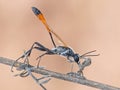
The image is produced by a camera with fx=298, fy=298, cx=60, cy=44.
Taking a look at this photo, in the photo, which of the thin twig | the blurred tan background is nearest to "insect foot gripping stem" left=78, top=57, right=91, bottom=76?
the thin twig

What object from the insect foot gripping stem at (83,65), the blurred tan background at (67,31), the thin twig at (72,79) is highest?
the blurred tan background at (67,31)

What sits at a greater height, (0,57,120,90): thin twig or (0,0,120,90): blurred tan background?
(0,0,120,90): blurred tan background

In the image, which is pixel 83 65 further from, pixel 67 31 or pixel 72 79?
pixel 67 31

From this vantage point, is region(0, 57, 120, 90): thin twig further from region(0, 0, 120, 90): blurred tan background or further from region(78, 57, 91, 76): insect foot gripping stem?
region(0, 0, 120, 90): blurred tan background

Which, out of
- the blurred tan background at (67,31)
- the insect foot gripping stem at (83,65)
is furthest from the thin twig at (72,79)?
the blurred tan background at (67,31)

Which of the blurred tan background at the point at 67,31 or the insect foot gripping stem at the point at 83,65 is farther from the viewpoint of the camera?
the blurred tan background at the point at 67,31

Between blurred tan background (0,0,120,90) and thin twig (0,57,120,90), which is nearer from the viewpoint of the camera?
thin twig (0,57,120,90)

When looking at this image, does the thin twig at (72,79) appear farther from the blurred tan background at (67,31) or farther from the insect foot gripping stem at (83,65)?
the blurred tan background at (67,31)

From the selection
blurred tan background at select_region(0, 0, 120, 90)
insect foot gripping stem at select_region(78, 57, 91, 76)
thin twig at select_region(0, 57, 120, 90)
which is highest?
blurred tan background at select_region(0, 0, 120, 90)

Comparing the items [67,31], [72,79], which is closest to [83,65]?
[72,79]
